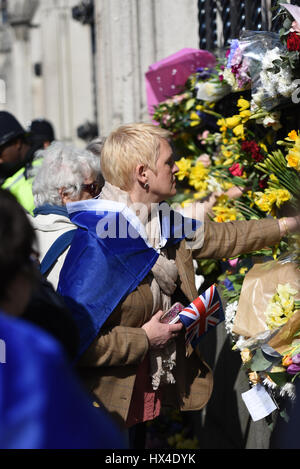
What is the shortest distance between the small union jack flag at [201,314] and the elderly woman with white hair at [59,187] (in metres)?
0.69

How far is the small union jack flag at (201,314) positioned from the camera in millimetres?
3062

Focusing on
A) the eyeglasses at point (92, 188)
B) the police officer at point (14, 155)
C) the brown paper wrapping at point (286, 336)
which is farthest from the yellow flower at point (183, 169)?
the brown paper wrapping at point (286, 336)

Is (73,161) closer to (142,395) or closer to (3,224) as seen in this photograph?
(142,395)

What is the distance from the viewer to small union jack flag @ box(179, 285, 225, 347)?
3062 millimetres

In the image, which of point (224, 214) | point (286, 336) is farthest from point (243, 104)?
point (286, 336)

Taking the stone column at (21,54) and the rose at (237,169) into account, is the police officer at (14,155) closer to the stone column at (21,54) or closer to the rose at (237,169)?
the rose at (237,169)

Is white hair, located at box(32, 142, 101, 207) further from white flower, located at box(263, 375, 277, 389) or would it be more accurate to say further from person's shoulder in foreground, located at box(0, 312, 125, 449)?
person's shoulder in foreground, located at box(0, 312, 125, 449)

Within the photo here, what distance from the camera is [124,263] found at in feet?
9.66

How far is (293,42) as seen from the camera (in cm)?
305

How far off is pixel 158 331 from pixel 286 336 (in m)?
0.51

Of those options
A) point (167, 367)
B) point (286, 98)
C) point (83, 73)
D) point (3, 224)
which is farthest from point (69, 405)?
point (83, 73)

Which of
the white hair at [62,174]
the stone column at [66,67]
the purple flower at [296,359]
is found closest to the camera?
the purple flower at [296,359]

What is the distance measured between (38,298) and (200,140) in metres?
3.00

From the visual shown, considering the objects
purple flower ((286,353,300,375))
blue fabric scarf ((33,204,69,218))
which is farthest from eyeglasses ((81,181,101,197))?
purple flower ((286,353,300,375))
